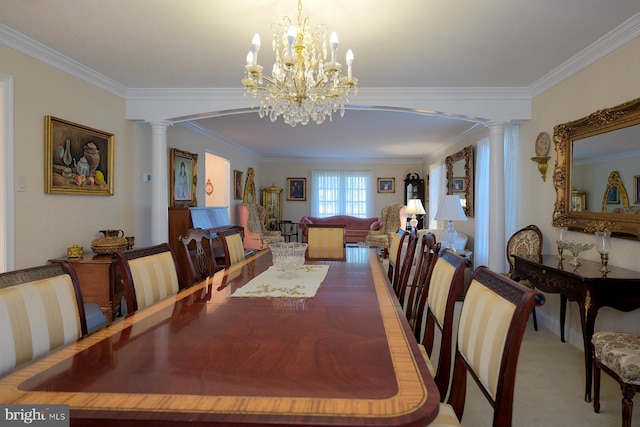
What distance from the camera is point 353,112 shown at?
509cm

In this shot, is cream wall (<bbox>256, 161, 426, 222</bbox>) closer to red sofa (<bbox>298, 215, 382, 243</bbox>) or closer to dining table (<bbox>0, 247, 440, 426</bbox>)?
red sofa (<bbox>298, 215, 382, 243</bbox>)

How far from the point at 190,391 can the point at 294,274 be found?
143 centimetres

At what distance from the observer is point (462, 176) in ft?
20.8

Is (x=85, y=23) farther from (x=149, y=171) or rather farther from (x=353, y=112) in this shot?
(x=353, y=112)

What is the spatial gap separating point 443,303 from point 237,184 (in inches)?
271

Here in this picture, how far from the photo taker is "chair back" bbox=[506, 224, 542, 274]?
12.0 feet

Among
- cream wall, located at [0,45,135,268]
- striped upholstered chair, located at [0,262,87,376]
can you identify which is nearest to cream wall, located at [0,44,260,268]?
cream wall, located at [0,45,135,268]

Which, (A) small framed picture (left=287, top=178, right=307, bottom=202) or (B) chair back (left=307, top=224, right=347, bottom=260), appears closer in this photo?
(B) chair back (left=307, top=224, right=347, bottom=260)

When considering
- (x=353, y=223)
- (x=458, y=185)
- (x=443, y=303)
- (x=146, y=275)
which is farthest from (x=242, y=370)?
(x=353, y=223)

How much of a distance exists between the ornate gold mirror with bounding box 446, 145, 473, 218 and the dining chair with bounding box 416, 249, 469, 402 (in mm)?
4272

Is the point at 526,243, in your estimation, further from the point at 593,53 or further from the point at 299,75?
the point at 299,75

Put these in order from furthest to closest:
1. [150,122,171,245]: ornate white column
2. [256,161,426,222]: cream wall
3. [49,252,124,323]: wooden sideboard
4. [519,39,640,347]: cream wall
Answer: [256,161,426,222]: cream wall, [150,122,171,245]: ornate white column, [49,252,124,323]: wooden sideboard, [519,39,640,347]: cream wall

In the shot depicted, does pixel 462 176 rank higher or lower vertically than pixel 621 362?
higher

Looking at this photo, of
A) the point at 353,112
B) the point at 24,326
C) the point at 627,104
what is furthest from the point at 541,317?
the point at 24,326
